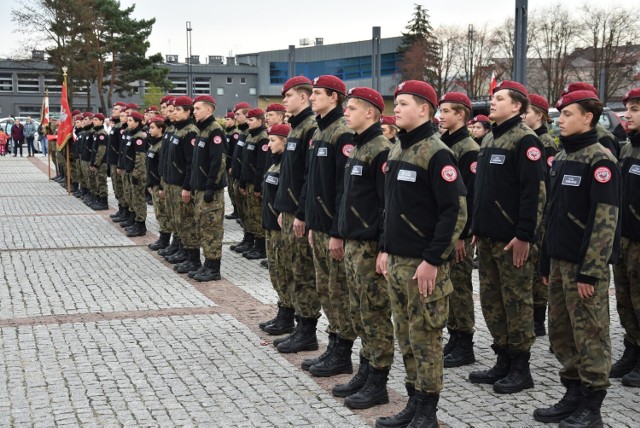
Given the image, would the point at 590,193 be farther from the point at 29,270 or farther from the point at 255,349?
the point at 29,270

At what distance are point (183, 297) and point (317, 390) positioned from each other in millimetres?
3813

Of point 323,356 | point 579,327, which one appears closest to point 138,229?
point 323,356

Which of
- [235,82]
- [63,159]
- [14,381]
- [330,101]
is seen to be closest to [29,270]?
[14,381]

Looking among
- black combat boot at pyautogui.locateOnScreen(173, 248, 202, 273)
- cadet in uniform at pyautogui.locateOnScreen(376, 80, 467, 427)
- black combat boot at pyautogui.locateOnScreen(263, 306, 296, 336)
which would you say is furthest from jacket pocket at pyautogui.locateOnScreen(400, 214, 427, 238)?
black combat boot at pyautogui.locateOnScreen(173, 248, 202, 273)

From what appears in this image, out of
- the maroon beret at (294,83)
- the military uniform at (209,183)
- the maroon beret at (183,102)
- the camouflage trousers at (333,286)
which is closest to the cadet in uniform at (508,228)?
the camouflage trousers at (333,286)

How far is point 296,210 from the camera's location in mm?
7297

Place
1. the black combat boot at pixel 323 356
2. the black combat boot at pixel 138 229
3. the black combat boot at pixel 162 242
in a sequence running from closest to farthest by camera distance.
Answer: the black combat boot at pixel 323 356 < the black combat boot at pixel 162 242 < the black combat boot at pixel 138 229

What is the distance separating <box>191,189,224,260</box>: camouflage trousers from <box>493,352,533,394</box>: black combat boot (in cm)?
526

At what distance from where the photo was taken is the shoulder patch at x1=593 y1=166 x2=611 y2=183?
5.27 meters

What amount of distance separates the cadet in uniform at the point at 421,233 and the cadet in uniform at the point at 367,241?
494mm

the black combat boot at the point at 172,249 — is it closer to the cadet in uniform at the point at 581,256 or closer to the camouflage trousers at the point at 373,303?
the camouflage trousers at the point at 373,303

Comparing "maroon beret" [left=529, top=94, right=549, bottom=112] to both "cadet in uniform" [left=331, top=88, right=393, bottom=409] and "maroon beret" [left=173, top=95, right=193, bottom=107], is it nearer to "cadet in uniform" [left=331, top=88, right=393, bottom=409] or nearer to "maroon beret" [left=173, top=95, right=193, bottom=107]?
"cadet in uniform" [left=331, top=88, right=393, bottom=409]

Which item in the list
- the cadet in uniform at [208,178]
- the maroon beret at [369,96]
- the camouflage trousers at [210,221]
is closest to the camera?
the maroon beret at [369,96]

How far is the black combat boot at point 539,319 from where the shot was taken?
789cm
